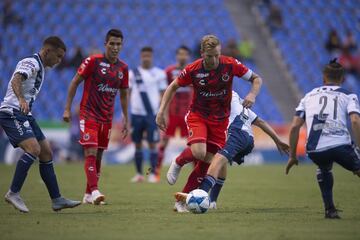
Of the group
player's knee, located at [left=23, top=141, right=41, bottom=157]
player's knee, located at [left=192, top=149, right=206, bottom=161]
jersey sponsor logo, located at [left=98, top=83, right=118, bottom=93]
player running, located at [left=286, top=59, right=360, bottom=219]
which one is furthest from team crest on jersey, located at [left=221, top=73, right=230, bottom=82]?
player's knee, located at [left=23, top=141, right=41, bottom=157]

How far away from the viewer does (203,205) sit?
8.63 m

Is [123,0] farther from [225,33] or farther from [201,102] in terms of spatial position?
[201,102]

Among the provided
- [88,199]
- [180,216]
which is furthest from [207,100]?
[88,199]

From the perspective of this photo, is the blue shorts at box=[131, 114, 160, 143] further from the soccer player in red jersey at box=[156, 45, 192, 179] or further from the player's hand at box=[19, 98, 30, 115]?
the player's hand at box=[19, 98, 30, 115]

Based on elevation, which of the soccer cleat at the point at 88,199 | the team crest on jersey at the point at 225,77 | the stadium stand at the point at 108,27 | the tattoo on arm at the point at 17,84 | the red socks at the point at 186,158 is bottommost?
the soccer cleat at the point at 88,199

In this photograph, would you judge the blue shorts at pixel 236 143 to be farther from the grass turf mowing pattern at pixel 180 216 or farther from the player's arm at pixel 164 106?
the player's arm at pixel 164 106

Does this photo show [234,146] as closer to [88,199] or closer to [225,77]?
[225,77]

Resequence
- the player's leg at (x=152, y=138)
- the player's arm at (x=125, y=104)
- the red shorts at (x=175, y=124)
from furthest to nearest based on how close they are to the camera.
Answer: the red shorts at (x=175, y=124)
the player's leg at (x=152, y=138)
the player's arm at (x=125, y=104)

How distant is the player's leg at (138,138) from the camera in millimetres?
15641

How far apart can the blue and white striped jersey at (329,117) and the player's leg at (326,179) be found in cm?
9

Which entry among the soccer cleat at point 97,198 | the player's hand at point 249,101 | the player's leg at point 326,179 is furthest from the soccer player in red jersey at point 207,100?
the player's leg at point 326,179

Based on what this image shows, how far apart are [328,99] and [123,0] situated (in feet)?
66.9

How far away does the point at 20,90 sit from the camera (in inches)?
340

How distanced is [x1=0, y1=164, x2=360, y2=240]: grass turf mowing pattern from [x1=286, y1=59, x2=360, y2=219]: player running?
539mm
